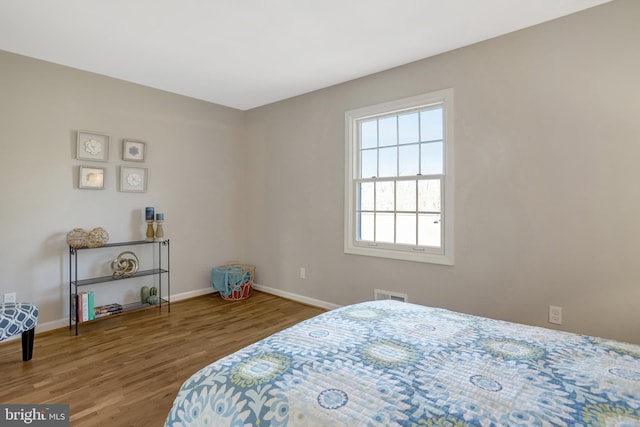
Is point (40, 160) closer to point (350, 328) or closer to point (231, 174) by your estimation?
point (231, 174)

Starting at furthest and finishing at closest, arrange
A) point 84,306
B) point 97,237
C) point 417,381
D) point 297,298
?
point 297,298 → point 97,237 → point 84,306 → point 417,381

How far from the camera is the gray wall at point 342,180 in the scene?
224 centimetres

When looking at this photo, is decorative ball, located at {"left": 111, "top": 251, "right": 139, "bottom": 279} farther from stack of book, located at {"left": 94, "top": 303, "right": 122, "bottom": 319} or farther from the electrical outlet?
the electrical outlet

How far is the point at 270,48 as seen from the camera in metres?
2.85

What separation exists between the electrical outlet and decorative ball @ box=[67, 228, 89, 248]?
13.3ft

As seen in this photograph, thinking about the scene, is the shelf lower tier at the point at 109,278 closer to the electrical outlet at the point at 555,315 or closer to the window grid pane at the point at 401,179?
the window grid pane at the point at 401,179

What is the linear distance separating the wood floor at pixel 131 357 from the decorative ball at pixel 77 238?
81cm

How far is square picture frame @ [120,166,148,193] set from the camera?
364 cm

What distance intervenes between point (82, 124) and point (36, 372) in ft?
7.53

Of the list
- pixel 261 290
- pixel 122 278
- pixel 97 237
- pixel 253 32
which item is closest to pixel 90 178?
pixel 97 237

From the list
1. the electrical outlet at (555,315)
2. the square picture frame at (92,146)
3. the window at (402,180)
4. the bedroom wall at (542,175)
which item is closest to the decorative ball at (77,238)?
the square picture frame at (92,146)

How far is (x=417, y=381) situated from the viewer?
43.7 inches

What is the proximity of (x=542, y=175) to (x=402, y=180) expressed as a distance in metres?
1.17

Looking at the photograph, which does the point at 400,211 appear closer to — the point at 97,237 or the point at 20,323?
the point at 97,237
